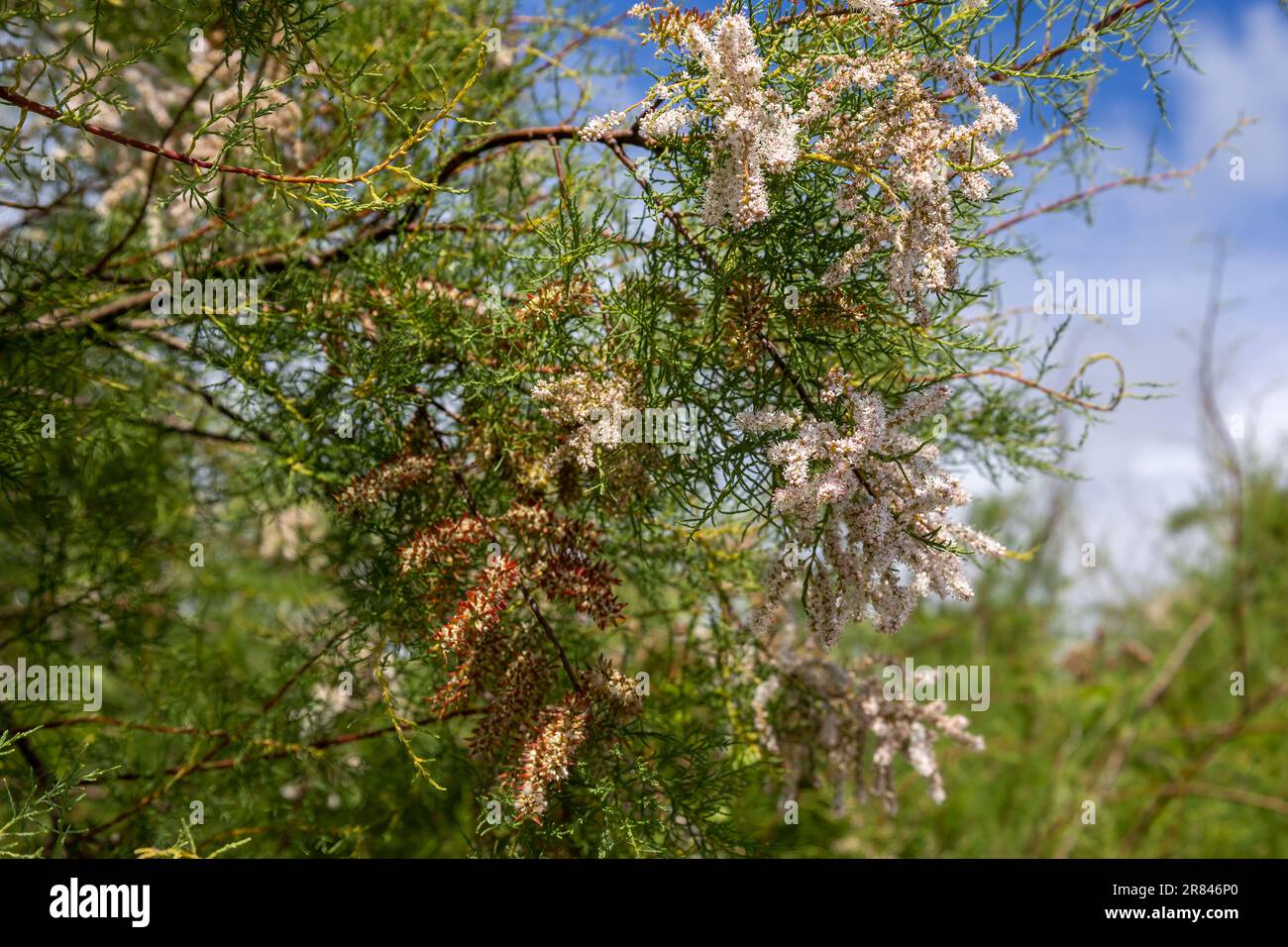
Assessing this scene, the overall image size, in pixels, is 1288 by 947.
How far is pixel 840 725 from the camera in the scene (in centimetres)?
112

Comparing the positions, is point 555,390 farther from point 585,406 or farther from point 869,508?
point 869,508

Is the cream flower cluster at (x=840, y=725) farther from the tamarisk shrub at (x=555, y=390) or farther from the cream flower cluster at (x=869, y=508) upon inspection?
the cream flower cluster at (x=869, y=508)

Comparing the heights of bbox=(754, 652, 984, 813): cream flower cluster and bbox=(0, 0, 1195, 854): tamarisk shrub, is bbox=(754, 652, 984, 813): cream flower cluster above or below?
below

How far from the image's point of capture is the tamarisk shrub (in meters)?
0.74

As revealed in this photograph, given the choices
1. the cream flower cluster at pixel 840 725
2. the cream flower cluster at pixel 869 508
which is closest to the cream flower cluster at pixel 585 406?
the cream flower cluster at pixel 869 508

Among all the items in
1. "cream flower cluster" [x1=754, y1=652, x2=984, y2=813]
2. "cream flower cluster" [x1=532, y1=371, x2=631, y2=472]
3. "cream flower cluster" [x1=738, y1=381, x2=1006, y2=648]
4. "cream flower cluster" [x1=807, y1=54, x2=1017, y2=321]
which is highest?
"cream flower cluster" [x1=807, y1=54, x2=1017, y2=321]

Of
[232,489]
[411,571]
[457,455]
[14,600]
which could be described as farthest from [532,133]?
[14,600]

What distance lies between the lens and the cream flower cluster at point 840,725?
110cm

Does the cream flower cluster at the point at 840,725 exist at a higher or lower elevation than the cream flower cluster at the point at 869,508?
lower

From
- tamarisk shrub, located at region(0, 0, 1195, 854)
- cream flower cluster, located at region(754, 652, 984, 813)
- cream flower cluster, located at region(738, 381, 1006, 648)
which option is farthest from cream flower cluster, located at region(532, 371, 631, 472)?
cream flower cluster, located at region(754, 652, 984, 813)

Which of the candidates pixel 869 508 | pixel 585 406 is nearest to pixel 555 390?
pixel 585 406

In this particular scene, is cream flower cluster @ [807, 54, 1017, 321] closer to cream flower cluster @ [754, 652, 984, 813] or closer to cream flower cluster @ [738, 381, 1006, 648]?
cream flower cluster @ [738, 381, 1006, 648]

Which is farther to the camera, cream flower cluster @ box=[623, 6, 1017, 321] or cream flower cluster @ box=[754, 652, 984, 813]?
cream flower cluster @ box=[754, 652, 984, 813]

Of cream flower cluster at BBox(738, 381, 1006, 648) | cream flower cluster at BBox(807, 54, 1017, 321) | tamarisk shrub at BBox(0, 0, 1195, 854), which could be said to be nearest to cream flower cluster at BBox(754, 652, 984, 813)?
tamarisk shrub at BBox(0, 0, 1195, 854)
